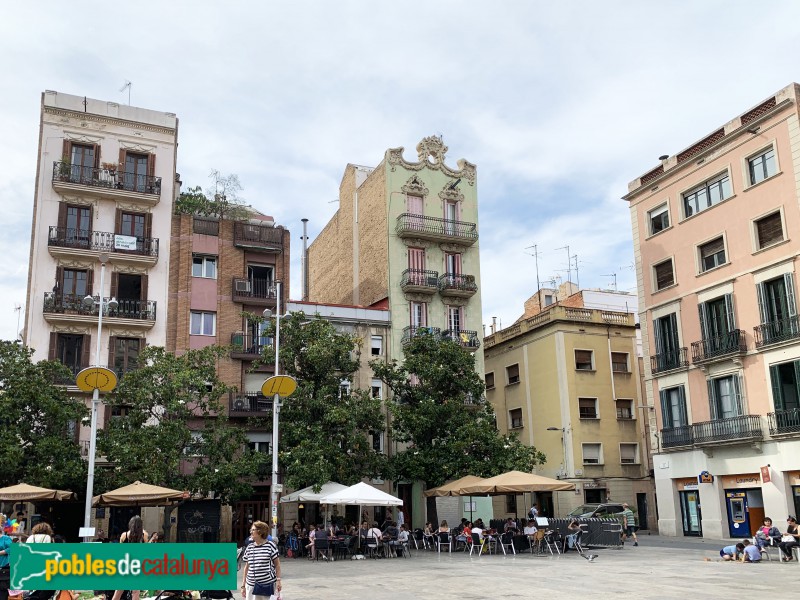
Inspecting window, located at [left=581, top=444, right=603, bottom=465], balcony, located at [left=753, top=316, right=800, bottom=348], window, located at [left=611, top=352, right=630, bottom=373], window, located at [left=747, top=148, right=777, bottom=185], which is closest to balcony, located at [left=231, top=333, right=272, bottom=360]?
A: window, located at [left=581, top=444, right=603, bottom=465]

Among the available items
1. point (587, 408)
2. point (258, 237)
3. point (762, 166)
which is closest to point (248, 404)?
point (258, 237)

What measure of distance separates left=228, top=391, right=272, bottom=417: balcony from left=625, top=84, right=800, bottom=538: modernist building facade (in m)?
19.6

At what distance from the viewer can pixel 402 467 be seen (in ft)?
116

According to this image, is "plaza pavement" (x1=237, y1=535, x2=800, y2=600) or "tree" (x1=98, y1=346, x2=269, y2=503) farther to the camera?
"tree" (x1=98, y1=346, x2=269, y2=503)

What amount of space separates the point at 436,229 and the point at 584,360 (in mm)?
11816

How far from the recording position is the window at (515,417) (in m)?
50.0

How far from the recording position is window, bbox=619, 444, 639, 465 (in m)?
46.5

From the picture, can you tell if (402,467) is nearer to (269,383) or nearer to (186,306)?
(269,383)

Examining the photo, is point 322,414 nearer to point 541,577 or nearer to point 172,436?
point 172,436

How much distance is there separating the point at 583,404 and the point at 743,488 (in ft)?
41.9

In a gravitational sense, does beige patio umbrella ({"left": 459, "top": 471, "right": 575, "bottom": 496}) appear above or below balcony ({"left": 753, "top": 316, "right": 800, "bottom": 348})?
below

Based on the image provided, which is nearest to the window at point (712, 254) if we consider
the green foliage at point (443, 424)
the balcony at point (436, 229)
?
the green foliage at point (443, 424)

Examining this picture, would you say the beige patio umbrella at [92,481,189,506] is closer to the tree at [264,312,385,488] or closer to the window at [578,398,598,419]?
the tree at [264,312,385,488]

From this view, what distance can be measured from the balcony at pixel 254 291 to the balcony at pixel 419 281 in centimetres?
747
